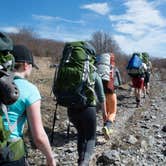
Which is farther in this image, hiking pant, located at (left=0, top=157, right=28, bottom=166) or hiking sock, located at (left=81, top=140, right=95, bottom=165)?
hiking sock, located at (left=81, top=140, right=95, bottom=165)

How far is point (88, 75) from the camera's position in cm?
530

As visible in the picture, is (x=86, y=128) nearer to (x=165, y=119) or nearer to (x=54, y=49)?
(x=165, y=119)

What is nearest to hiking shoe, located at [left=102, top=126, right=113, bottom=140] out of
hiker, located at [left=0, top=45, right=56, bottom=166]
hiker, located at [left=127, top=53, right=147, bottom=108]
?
hiker, located at [left=0, top=45, right=56, bottom=166]

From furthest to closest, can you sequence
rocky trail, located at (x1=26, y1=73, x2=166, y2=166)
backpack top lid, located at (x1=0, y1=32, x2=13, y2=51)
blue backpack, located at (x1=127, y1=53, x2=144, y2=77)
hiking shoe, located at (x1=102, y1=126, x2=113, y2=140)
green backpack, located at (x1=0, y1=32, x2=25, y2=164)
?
1. blue backpack, located at (x1=127, y1=53, x2=144, y2=77)
2. hiking shoe, located at (x1=102, y1=126, x2=113, y2=140)
3. rocky trail, located at (x1=26, y1=73, x2=166, y2=166)
4. backpack top lid, located at (x1=0, y1=32, x2=13, y2=51)
5. green backpack, located at (x1=0, y1=32, x2=25, y2=164)

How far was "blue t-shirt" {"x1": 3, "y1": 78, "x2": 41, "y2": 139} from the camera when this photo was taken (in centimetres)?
320

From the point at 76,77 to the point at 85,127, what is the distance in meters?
0.67

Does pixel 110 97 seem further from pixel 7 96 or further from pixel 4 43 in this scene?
pixel 7 96

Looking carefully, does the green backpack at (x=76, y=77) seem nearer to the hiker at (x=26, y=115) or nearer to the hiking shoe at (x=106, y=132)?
the hiker at (x=26, y=115)

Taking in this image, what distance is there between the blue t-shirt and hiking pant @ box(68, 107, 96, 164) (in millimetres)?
2114

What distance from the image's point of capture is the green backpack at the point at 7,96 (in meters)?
2.94

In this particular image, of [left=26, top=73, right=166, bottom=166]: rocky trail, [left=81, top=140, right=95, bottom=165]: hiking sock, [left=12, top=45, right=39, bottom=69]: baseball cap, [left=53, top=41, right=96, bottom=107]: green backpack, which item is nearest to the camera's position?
[left=12, top=45, right=39, bottom=69]: baseball cap

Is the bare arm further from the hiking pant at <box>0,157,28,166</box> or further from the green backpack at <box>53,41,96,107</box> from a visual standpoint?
the green backpack at <box>53,41,96,107</box>

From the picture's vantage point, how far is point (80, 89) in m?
5.27

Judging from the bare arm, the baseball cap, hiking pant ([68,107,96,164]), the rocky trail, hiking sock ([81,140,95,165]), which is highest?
the baseball cap
